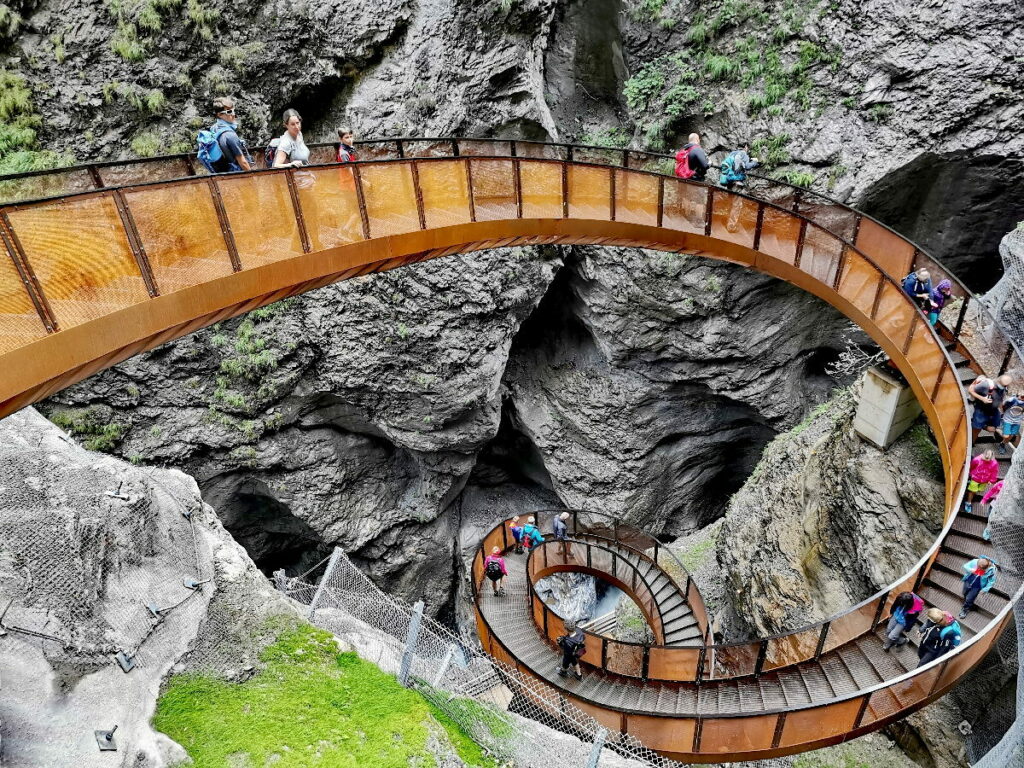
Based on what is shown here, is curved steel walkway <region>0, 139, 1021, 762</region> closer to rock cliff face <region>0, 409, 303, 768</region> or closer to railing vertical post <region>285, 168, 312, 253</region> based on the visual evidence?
railing vertical post <region>285, 168, 312, 253</region>

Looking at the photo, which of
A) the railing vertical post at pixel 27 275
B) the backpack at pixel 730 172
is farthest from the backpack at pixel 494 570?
the railing vertical post at pixel 27 275

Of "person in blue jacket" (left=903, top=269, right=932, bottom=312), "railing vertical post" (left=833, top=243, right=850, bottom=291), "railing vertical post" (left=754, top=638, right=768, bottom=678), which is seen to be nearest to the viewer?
"railing vertical post" (left=754, top=638, right=768, bottom=678)

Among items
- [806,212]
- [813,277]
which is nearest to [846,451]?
[813,277]

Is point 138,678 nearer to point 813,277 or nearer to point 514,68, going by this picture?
point 813,277

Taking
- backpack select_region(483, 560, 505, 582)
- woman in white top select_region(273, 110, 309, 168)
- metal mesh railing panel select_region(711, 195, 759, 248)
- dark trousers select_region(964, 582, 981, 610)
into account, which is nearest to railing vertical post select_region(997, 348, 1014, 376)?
dark trousers select_region(964, 582, 981, 610)

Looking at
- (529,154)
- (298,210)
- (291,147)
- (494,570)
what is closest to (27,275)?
(298,210)

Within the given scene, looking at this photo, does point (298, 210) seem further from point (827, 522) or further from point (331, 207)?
point (827, 522)
